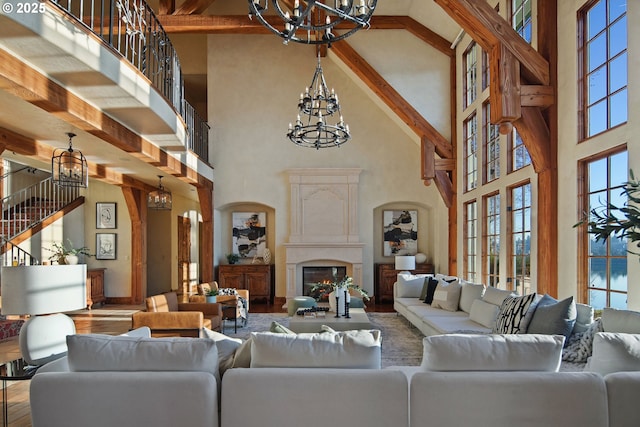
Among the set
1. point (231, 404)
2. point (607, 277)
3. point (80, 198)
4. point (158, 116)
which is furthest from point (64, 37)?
point (80, 198)

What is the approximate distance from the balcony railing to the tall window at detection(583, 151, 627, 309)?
15.4 ft

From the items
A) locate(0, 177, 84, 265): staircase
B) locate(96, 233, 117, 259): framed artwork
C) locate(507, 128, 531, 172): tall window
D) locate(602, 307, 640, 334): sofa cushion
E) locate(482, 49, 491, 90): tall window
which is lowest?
locate(602, 307, 640, 334): sofa cushion

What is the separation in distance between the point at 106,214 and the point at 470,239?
8263 mm

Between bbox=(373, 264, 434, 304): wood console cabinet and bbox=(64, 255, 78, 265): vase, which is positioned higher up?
bbox=(64, 255, 78, 265): vase

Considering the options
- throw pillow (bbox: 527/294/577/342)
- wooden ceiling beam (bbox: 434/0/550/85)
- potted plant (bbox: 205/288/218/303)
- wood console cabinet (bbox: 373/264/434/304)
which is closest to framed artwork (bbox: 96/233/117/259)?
potted plant (bbox: 205/288/218/303)

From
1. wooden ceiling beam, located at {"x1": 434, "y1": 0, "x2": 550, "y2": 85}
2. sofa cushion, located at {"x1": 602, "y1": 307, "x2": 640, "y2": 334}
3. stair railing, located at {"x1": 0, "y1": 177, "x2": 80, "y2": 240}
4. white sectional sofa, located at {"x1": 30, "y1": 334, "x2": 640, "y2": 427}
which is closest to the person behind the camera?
white sectional sofa, located at {"x1": 30, "y1": 334, "x2": 640, "y2": 427}

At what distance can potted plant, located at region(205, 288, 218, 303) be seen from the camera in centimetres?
735

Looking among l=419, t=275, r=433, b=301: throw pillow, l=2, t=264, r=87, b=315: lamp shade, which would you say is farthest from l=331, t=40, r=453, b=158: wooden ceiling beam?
l=2, t=264, r=87, b=315: lamp shade

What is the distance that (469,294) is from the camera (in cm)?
650

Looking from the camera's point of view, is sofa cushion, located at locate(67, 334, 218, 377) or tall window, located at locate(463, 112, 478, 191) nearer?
sofa cushion, located at locate(67, 334, 218, 377)

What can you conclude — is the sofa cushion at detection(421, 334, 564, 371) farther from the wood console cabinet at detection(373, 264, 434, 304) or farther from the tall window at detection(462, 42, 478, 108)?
the wood console cabinet at detection(373, 264, 434, 304)

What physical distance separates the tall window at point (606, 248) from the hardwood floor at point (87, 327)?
504 centimetres

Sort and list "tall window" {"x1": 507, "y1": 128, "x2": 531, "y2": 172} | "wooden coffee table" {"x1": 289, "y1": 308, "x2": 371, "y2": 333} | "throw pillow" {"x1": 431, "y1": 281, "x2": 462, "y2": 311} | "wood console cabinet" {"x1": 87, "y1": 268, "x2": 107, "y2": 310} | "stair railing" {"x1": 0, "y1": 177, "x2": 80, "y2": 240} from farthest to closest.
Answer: "stair railing" {"x1": 0, "y1": 177, "x2": 80, "y2": 240}, "wood console cabinet" {"x1": 87, "y1": 268, "x2": 107, "y2": 310}, "throw pillow" {"x1": 431, "y1": 281, "x2": 462, "y2": 311}, "tall window" {"x1": 507, "y1": 128, "x2": 531, "y2": 172}, "wooden coffee table" {"x1": 289, "y1": 308, "x2": 371, "y2": 333}

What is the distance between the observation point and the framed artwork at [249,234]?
11.4 meters
